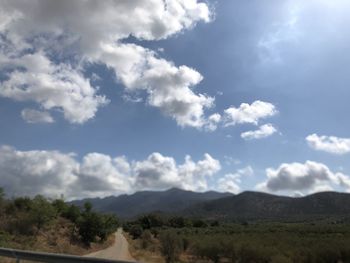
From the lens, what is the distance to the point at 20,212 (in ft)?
171

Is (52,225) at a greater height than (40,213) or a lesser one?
lesser

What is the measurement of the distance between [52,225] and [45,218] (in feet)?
17.9

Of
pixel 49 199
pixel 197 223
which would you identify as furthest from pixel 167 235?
pixel 197 223

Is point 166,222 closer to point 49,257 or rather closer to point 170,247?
point 170,247

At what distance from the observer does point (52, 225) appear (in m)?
54.1

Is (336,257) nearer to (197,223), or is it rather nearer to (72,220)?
(72,220)

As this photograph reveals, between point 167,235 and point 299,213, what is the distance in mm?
156718

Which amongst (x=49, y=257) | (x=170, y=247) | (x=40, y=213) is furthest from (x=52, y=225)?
(x=49, y=257)

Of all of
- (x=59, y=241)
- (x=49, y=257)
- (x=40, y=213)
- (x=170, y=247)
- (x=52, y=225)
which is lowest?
(x=49, y=257)

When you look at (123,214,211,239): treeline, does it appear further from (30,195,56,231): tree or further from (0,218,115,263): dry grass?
(30,195,56,231): tree

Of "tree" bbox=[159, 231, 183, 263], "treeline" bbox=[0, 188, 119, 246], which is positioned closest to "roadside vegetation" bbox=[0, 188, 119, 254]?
"treeline" bbox=[0, 188, 119, 246]

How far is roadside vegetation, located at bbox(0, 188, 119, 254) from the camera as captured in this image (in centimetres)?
4547

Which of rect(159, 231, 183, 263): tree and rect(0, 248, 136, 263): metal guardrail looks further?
rect(159, 231, 183, 263): tree

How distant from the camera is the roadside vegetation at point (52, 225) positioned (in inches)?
1790
